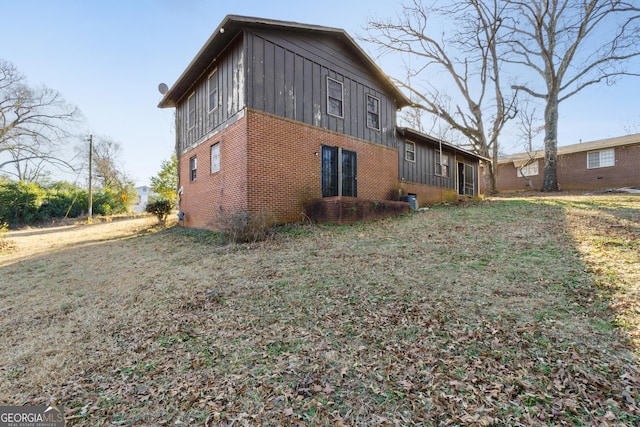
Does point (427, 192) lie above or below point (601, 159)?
below

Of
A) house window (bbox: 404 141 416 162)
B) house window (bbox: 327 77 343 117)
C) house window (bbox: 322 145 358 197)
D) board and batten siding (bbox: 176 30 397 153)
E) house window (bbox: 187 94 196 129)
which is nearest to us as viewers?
board and batten siding (bbox: 176 30 397 153)

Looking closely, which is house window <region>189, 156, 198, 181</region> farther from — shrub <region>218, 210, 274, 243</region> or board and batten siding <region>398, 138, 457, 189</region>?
board and batten siding <region>398, 138, 457, 189</region>

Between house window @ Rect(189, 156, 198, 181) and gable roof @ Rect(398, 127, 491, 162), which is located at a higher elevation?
gable roof @ Rect(398, 127, 491, 162)

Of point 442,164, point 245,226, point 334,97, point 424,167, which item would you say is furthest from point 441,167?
point 245,226

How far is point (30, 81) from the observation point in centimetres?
2392

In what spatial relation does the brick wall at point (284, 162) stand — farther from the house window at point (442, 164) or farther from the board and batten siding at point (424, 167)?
the house window at point (442, 164)

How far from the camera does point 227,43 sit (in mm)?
9547

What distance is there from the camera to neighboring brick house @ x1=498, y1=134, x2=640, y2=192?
794 inches

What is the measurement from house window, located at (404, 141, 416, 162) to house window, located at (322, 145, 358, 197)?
4171mm

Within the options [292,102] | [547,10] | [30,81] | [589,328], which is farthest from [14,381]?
[30,81]

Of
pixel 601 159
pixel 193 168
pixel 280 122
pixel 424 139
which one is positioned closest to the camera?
pixel 280 122

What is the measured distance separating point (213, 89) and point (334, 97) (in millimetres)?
4550

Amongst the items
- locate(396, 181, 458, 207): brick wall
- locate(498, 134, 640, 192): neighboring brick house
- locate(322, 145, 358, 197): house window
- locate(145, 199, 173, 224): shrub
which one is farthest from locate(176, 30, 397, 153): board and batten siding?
locate(498, 134, 640, 192): neighboring brick house

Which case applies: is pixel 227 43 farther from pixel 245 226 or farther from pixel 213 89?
pixel 245 226
